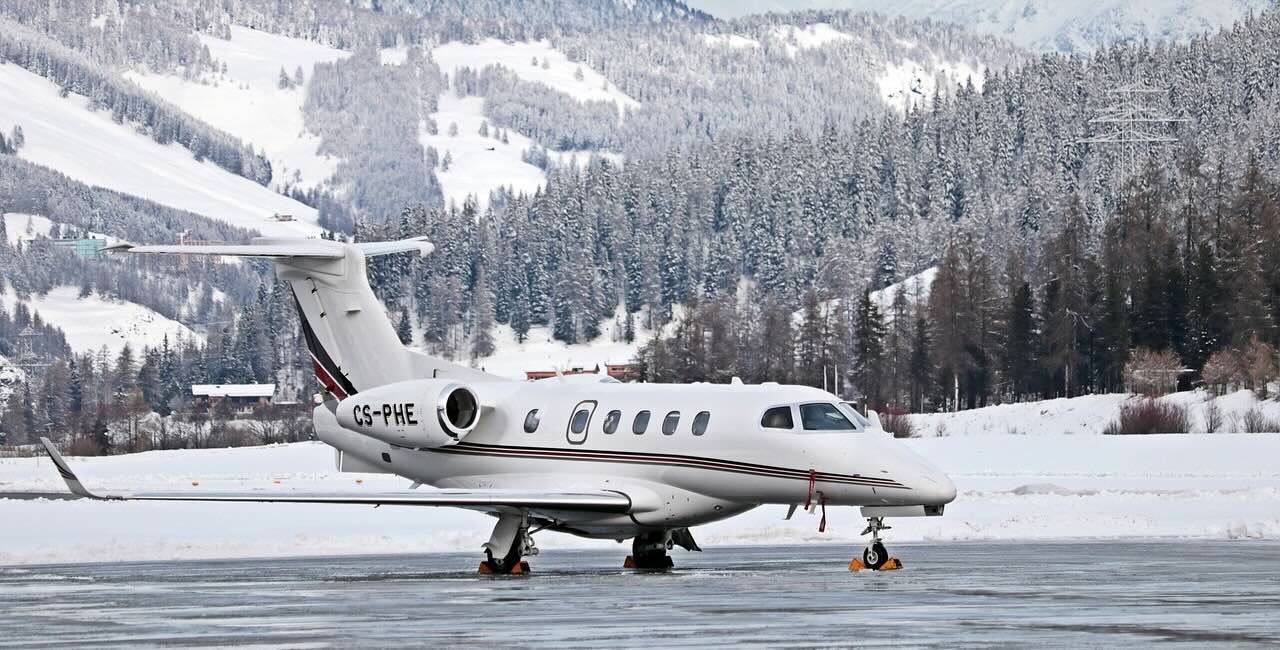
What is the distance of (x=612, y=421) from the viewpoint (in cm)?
2819

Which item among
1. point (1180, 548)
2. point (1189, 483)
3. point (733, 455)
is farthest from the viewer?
point (1189, 483)

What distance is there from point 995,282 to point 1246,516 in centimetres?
12264

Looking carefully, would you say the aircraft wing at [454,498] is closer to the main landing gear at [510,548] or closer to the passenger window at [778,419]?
the main landing gear at [510,548]

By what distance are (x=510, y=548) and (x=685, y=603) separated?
7.43 meters

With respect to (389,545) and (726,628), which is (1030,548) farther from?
(726,628)

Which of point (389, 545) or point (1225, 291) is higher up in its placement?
point (1225, 291)

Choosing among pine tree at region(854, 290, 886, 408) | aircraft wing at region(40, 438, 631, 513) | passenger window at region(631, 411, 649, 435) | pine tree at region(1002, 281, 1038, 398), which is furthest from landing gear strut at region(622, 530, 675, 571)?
pine tree at region(854, 290, 886, 408)

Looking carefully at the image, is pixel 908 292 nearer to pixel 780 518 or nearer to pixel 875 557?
pixel 780 518

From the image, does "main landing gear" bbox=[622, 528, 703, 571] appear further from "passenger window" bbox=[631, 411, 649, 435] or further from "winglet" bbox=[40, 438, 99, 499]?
"winglet" bbox=[40, 438, 99, 499]

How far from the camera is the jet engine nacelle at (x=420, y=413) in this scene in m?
29.5

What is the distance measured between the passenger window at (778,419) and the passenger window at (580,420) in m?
3.11

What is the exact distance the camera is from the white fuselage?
84.9ft

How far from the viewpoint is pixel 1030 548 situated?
31562 mm

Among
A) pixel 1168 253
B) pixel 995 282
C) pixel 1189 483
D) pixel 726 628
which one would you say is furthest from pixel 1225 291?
pixel 726 628
